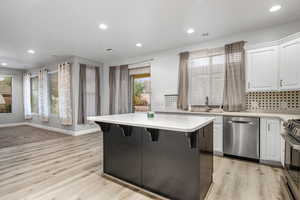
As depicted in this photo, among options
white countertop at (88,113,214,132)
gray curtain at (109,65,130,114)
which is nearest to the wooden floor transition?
white countertop at (88,113,214,132)

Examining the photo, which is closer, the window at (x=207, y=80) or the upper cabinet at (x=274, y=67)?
the upper cabinet at (x=274, y=67)

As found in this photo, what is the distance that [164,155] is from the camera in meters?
1.77

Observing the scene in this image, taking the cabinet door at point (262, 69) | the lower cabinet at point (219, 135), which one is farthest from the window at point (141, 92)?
the cabinet door at point (262, 69)

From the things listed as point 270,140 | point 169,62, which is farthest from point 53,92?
point 270,140

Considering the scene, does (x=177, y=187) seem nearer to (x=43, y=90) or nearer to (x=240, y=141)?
(x=240, y=141)

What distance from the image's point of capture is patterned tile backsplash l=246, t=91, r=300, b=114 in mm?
2824

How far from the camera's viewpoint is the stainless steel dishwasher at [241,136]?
278 centimetres

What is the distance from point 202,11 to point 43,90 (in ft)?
21.8

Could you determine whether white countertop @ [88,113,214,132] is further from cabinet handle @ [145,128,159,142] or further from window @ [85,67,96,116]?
window @ [85,67,96,116]

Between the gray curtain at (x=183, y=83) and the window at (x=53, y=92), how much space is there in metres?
5.06

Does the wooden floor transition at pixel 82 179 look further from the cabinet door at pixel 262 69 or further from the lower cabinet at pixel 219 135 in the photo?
the cabinet door at pixel 262 69

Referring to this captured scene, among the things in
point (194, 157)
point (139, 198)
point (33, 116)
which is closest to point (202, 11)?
point (194, 157)

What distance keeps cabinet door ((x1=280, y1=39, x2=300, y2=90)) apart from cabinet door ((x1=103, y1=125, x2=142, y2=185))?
9.17 ft

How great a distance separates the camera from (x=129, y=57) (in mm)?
5211
